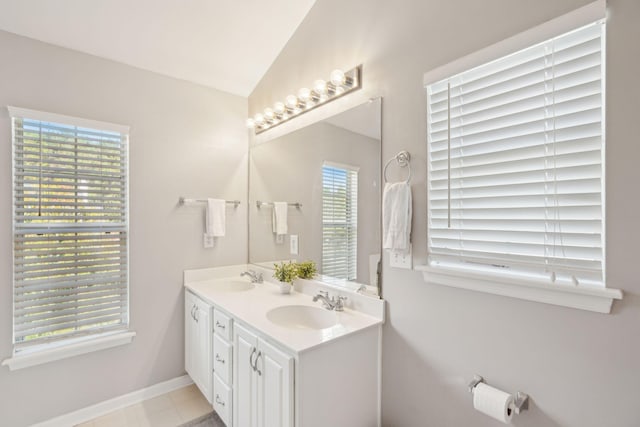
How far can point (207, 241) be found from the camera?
2.55 meters

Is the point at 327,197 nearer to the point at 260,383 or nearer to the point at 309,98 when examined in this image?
the point at 309,98

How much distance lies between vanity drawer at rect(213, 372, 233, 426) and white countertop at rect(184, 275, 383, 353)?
1.56ft

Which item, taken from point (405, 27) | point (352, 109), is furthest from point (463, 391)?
point (405, 27)

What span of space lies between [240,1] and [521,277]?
224 centimetres

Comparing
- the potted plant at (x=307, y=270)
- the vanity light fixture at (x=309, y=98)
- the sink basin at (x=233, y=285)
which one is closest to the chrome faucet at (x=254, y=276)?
the sink basin at (x=233, y=285)

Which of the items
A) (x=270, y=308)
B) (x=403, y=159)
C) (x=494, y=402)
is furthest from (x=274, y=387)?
(x=403, y=159)

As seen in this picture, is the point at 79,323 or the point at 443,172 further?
the point at 79,323

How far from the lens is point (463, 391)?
132 centimetres

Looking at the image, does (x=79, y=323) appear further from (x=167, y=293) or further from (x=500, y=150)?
(x=500, y=150)

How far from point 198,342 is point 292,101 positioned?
1894 millimetres

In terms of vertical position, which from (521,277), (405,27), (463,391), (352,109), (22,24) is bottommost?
(463,391)

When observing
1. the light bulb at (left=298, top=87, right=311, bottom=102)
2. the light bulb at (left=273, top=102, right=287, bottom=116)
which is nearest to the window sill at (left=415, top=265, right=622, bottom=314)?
the light bulb at (left=298, top=87, right=311, bottom=102)

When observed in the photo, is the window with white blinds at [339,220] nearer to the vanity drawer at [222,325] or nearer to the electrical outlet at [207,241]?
the vanity drawer at [222,325]

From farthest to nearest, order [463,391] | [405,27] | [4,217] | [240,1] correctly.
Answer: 1. [240,1]
2. [4,217]
3. [405,27]
4. [463,391]
